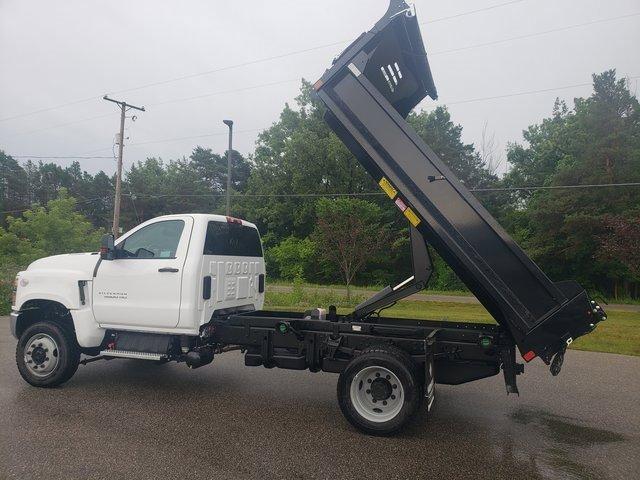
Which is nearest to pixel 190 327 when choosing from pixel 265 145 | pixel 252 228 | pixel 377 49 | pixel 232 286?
pixel 232 286

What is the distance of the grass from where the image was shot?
1020 centimetres

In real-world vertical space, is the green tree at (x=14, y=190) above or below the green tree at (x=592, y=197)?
above

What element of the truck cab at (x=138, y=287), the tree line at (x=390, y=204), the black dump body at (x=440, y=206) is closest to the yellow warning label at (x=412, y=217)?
the black dump body at (x=440, y=206)

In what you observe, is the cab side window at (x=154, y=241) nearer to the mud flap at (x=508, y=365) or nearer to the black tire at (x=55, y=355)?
the black tire at (x=55, y=355)

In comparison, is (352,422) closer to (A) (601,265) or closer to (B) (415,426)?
(B) (415,426)

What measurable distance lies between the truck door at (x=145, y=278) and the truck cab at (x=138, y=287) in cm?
1

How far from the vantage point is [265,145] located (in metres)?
53.9

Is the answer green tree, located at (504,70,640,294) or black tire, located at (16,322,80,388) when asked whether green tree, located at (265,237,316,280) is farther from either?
black tire, located at (16,322,80,388)

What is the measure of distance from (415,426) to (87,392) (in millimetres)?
3943

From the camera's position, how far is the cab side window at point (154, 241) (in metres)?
5.71

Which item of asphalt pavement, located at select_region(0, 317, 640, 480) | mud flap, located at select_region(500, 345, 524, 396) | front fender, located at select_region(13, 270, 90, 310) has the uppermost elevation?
front fender, located at select_region(13, 270, 90, 310)

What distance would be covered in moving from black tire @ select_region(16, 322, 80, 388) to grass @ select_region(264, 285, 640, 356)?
8794 millimetres

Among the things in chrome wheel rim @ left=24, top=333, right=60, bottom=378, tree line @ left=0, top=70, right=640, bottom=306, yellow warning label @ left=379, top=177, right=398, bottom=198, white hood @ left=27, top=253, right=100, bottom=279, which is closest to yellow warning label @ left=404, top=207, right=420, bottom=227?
yellow warning label @ left=379, top=177, right=398, bottom=198

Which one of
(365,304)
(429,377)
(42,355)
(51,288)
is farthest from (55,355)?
(429,377)
